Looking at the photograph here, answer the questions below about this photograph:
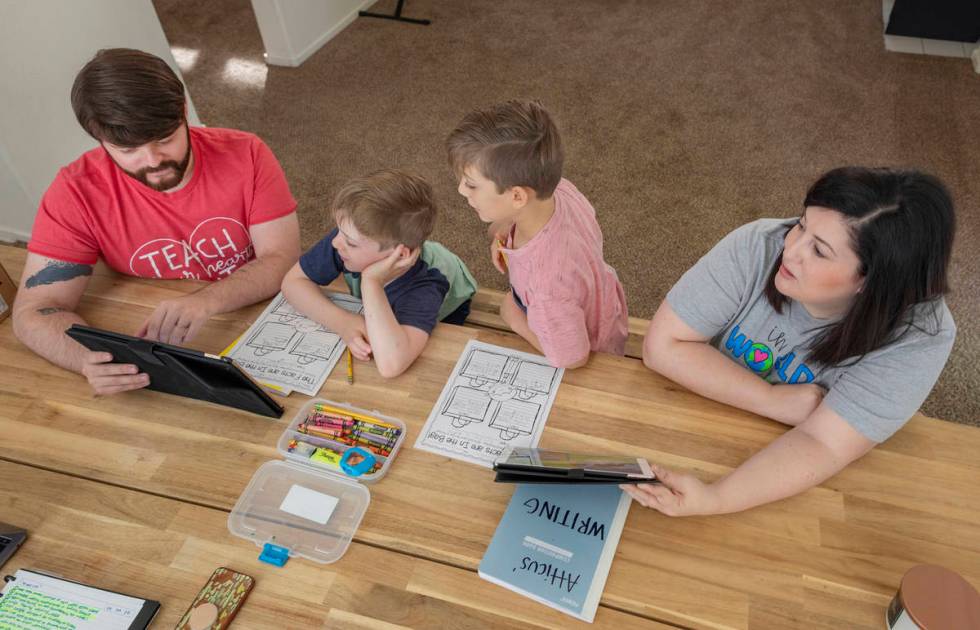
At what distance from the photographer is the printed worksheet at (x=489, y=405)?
1.17m

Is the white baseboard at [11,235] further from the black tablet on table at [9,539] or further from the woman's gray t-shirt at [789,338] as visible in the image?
the woman's gray t-shirt at [789,338]

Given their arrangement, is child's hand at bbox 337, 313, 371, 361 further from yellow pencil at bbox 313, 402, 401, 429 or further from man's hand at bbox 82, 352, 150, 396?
man's hand at bbox 82, 352, 150, 396

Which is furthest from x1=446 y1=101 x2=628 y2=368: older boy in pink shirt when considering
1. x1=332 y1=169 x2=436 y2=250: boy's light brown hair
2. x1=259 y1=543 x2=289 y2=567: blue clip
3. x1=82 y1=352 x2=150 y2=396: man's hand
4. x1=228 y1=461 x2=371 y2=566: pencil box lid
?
x1=82 y1=352 x2=150 y2=396: man's hand

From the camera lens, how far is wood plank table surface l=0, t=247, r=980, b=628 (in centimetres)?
97

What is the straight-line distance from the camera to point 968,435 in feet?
3.77

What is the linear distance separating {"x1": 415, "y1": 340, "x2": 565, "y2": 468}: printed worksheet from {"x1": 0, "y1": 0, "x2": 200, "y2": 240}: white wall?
2.00 meters

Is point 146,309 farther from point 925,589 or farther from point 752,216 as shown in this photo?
point 752,216

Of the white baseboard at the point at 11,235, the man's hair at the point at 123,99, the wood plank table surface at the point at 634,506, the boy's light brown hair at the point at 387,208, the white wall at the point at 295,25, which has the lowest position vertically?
the white baseboard at the point at 11,235

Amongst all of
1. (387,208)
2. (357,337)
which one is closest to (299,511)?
(357,337)

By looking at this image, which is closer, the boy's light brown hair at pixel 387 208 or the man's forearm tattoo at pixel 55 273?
the boy's light brown hair at pixel 387 208

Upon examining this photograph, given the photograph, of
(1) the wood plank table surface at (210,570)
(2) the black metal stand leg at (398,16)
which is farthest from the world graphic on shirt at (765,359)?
(2) the black metal stand leg at (398,16)

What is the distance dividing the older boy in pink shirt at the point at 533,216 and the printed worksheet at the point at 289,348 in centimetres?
38

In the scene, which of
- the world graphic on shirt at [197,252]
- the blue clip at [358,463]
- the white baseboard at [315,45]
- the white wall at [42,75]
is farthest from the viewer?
the white baseboard at [315,45]

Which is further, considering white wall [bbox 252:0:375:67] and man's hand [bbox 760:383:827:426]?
white wall [bbox 252:0:375:67]
